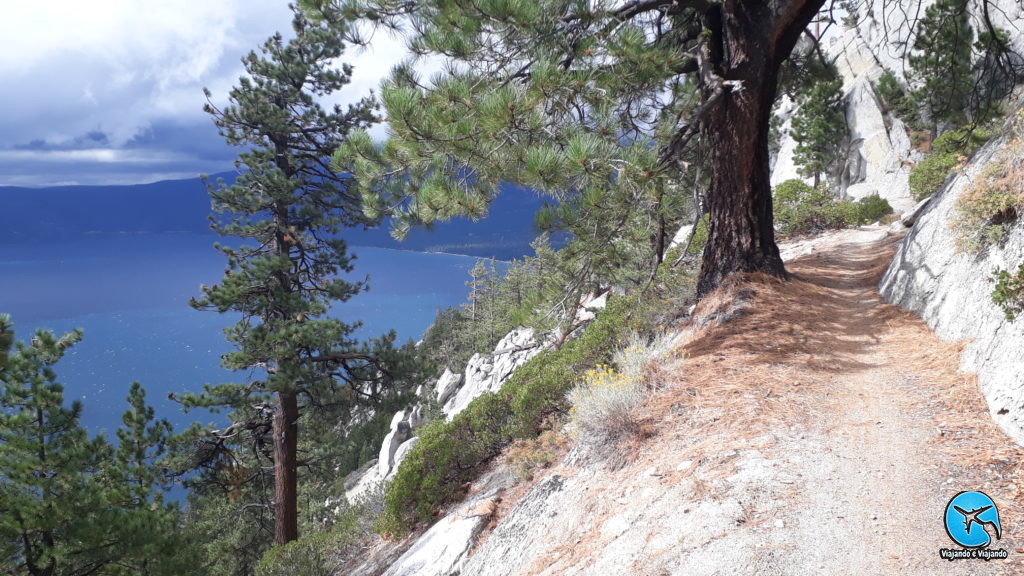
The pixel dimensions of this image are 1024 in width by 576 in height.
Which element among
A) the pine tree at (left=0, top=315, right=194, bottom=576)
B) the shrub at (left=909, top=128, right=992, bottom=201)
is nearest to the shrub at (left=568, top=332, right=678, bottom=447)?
the pine tree at (left=0, top=315, right=194, bottom=576)

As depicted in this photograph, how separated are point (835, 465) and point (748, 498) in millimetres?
676

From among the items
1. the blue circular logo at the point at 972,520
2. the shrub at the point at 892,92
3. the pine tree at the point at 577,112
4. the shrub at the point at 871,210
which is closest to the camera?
the blue circular logo at the point at 972,520

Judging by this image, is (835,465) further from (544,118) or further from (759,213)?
(759,213)

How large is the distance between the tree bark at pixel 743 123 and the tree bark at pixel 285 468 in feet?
29.1

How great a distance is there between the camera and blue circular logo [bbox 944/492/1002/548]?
2.19m

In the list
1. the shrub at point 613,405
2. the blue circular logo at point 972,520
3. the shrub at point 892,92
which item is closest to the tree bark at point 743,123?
the shrub at point 613,405

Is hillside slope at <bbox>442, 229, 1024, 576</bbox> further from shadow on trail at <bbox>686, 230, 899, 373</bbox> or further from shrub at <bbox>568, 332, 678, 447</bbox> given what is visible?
shrub at <bbox>568, 332, 678, 447</bbox>

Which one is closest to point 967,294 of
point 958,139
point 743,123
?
point 743,123

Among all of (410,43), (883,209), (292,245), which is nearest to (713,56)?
(410,43)

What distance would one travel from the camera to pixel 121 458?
7371 millimetres

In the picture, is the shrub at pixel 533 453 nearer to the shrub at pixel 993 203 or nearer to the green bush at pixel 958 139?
the shrub at pixel 993 203

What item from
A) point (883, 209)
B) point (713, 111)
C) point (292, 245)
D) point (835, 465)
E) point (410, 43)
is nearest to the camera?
point (835, 465)

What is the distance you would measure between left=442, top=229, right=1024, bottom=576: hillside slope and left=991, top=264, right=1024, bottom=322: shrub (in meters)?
0.59

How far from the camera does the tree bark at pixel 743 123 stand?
6.09m
